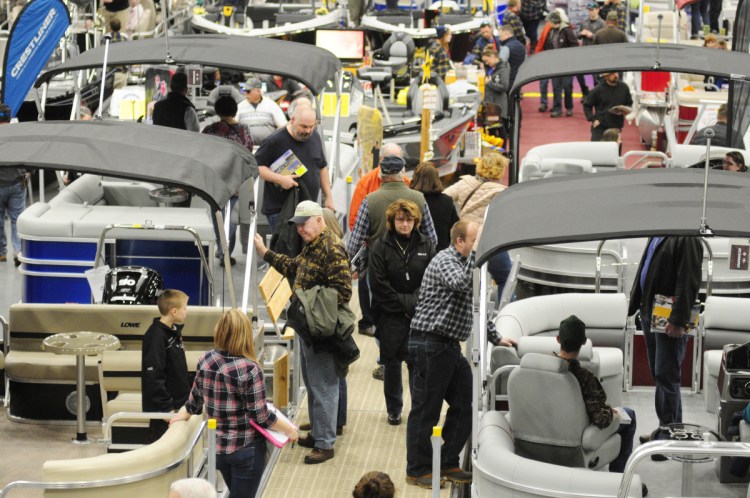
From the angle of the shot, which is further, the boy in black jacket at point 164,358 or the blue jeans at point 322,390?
the blue jeans at point 322,390

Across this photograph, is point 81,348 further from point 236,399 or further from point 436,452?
point 436,452

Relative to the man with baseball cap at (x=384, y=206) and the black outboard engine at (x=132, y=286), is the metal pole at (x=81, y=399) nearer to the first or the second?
the black outboard engine at (x=132, y=286)

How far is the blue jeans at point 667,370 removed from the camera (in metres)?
8.99

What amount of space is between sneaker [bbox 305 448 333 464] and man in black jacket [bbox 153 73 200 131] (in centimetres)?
430

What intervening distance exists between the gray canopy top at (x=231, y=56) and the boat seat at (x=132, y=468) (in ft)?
14.6

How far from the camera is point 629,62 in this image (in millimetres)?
12023

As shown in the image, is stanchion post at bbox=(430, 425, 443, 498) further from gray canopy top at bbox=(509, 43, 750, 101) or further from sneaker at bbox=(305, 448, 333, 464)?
gray canopy top at bbox=(509, 43, 750, 101)

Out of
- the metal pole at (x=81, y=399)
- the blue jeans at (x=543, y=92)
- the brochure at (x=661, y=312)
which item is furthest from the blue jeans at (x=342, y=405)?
the blue jeans at (x=543, y=92)

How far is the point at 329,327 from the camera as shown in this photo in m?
8.57

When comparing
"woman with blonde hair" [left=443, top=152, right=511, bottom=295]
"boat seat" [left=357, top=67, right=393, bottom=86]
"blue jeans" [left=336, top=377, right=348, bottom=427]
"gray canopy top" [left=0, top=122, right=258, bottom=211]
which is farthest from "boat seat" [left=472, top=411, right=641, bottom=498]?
"boat seat" [left=357, top=67, right=393, bottom=86]

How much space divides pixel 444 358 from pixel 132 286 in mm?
2679

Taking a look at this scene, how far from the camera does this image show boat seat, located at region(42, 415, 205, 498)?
23.5 feet

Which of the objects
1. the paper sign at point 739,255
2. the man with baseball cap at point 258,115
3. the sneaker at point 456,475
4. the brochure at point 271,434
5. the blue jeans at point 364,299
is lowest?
the sneaker at point 456,475

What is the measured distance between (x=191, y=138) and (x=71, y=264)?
189cm
